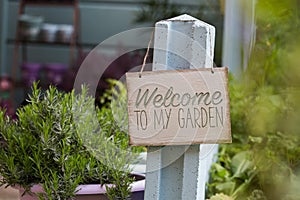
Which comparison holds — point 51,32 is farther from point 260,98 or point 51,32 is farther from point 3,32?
point 260,98

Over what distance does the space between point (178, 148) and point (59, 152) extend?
0.63 ft

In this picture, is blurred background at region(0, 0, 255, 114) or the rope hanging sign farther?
blurred background at region(0, 0, 255, 114)

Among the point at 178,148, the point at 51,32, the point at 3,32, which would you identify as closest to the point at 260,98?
the point at 178,148

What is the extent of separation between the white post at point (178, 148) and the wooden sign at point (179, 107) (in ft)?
0.11

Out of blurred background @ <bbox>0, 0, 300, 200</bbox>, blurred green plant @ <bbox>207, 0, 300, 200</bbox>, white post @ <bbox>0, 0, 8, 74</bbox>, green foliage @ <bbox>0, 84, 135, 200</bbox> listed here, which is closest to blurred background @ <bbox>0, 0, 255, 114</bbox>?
white post @ <bbox>0, 0, 8, 74</bbox>

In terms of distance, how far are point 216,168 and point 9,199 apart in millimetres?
467

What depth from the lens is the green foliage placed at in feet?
3.54

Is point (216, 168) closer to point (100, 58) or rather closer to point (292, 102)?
point (292, 102)

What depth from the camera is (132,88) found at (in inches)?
40.0

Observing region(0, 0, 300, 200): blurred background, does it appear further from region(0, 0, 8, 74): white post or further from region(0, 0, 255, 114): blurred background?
region(0, 0, 8, 74): white post

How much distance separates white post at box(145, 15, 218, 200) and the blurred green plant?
0.11 metres

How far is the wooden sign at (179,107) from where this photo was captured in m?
1.01

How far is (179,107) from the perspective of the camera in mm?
1018

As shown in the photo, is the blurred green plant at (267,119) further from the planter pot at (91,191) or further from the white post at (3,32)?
the white post at (3,32)
